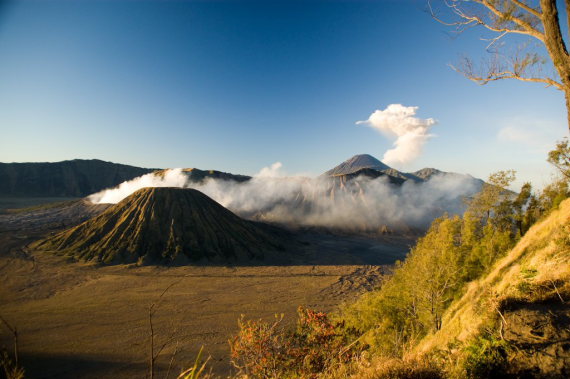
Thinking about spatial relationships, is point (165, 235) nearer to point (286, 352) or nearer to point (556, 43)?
point (286, 352)

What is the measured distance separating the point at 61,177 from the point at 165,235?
129 metres

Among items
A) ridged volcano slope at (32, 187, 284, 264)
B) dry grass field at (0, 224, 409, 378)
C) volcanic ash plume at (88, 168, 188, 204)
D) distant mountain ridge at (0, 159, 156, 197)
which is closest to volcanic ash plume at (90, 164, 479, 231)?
volcanic ash plume at (88, 168, 188, 204)

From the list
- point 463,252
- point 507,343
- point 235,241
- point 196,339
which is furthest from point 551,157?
point 235,241

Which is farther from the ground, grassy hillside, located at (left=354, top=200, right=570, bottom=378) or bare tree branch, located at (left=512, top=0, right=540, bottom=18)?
bare tree branch, located at (left=512, top=0, right=540, bottom=18)

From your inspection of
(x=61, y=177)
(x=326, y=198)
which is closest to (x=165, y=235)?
(x=326, y=198)

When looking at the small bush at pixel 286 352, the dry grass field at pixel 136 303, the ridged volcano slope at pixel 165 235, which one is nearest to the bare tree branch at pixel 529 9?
the small bush at pixel 286 352

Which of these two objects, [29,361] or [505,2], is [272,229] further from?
[505,2]

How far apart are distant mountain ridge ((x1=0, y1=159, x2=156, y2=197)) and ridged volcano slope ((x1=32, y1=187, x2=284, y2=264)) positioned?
344 ft

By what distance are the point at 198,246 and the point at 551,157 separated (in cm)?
5177

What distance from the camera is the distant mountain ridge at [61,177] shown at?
429ft

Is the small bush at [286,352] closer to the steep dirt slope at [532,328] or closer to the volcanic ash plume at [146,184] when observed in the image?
the steep dirt slope at [532,328]

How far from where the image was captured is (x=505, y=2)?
6512mm

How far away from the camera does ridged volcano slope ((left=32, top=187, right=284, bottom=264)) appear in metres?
49.2

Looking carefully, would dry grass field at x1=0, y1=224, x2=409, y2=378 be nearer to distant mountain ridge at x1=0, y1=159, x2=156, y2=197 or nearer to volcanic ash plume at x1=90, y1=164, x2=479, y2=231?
volcanic ash plume at x1=90, y1=164, x2=479, y2=231
